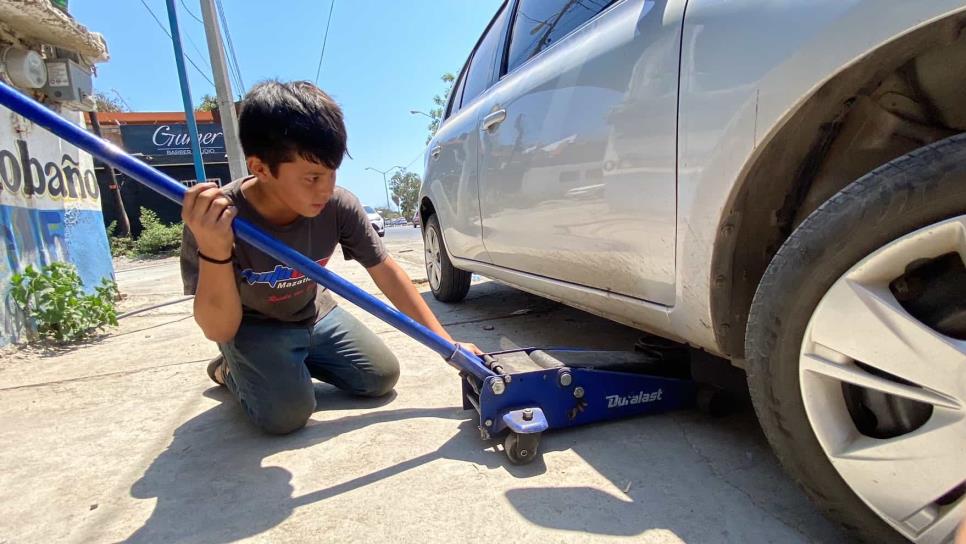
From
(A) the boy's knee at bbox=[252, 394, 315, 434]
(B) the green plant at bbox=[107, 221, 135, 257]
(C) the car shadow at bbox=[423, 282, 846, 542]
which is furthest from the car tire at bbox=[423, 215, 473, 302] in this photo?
(B) the green plant at bbox=[107, 221, 135, 257]

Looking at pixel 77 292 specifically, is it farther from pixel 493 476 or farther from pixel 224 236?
pixel 493 476

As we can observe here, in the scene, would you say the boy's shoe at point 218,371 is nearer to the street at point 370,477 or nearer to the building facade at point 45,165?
the street at point 370,477

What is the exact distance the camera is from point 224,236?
4.31ft

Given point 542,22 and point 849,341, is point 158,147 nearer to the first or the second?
point 542,22

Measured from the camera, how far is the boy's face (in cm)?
142

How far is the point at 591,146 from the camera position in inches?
59.7

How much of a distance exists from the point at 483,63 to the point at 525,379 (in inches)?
81.8

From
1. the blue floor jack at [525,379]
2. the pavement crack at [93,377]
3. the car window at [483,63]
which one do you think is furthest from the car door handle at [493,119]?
the pavement crack at [93,377]

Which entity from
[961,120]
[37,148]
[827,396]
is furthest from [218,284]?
[37,148]

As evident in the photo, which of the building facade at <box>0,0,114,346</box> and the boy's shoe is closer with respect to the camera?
the boy's shoe

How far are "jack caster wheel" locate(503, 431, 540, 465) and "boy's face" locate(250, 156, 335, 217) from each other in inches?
34.2

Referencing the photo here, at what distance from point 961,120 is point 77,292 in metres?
4.30

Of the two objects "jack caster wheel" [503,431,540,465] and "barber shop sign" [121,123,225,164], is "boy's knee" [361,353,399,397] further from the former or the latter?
"barber shop sign" [121,123,225,164]

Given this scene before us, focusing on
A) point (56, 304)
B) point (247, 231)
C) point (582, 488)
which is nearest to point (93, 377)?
point (56, 304)
